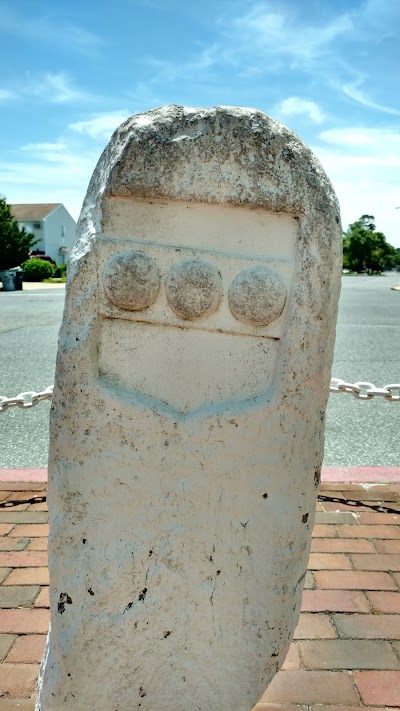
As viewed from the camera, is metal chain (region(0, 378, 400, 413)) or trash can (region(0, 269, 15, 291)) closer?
metal chain (region(0, 378, 400, 413))

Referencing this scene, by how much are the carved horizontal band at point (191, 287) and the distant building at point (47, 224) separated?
1954 inches

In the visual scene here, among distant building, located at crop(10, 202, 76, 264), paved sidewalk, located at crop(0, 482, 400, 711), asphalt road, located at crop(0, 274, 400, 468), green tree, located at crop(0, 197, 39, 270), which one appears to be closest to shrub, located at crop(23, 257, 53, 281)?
green tree, located at crop(0, 197, 39, 270)

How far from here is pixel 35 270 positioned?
29.2 metres

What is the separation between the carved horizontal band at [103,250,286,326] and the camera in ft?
5.51

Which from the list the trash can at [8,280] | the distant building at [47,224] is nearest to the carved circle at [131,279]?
the trash can at [8,280]

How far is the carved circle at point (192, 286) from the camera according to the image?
1.68 metres

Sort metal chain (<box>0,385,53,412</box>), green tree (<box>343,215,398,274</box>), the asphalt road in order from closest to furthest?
metal chain (<box>0,385,53,412</box>)
the asphalt road
green tree (<box>343,215,398,274</box>)

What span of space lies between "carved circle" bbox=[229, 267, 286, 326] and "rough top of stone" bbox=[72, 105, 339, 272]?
18 centimetres

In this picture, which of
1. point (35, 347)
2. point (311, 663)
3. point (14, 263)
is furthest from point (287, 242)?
point (14, 263)

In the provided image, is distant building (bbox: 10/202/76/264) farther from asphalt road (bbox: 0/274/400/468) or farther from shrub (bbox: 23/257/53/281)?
asphalt road (bbox: 0/274/400/468)

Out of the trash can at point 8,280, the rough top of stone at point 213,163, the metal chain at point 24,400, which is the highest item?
the rough top of stone at point 213,163

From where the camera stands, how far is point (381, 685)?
7.83 ft

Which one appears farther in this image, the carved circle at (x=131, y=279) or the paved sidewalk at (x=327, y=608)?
the paved sidewalk at (x=327, y=608)

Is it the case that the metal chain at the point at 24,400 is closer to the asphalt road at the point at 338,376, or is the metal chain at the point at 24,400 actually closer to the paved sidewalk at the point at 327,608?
the paved sidewalk at the point at 327,608
